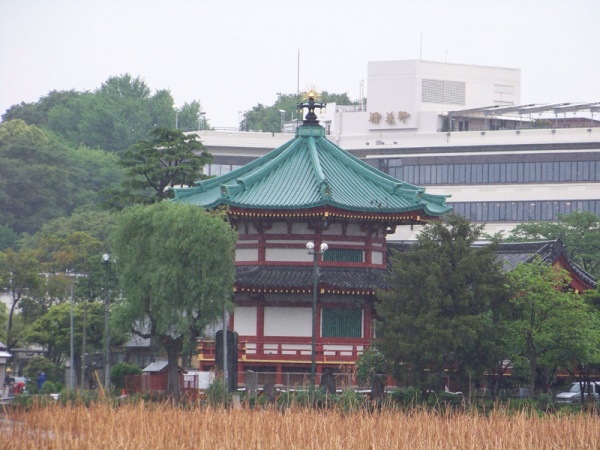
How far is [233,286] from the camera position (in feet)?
174

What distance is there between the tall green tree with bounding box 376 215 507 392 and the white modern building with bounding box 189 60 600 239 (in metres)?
51.9

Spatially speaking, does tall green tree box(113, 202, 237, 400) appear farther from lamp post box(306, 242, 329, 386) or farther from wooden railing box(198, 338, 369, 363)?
wooden railing box(198, 338, 369, 363)

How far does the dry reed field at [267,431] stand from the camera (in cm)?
3000

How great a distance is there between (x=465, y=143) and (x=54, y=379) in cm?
4606

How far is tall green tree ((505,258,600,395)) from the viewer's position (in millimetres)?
47500

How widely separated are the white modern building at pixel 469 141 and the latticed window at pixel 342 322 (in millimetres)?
46213

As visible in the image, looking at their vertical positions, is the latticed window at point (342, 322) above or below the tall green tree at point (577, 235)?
below

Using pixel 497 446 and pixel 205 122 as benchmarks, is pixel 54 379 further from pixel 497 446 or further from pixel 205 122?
pixel 205 122

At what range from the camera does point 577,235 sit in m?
78.8

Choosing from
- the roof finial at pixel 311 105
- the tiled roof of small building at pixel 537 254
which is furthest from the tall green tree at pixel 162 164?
the tiled roof of small building at pixel 537 254

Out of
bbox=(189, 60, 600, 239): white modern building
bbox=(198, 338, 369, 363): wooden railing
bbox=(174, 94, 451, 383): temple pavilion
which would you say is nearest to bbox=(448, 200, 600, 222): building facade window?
bbox=(189, 60, 600, 239): white modern building

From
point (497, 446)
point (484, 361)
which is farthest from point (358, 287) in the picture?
point (497, 446)

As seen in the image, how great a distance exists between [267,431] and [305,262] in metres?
23.1

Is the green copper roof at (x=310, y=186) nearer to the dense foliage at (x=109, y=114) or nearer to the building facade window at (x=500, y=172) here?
the building facade window at (x=500, y=172)
